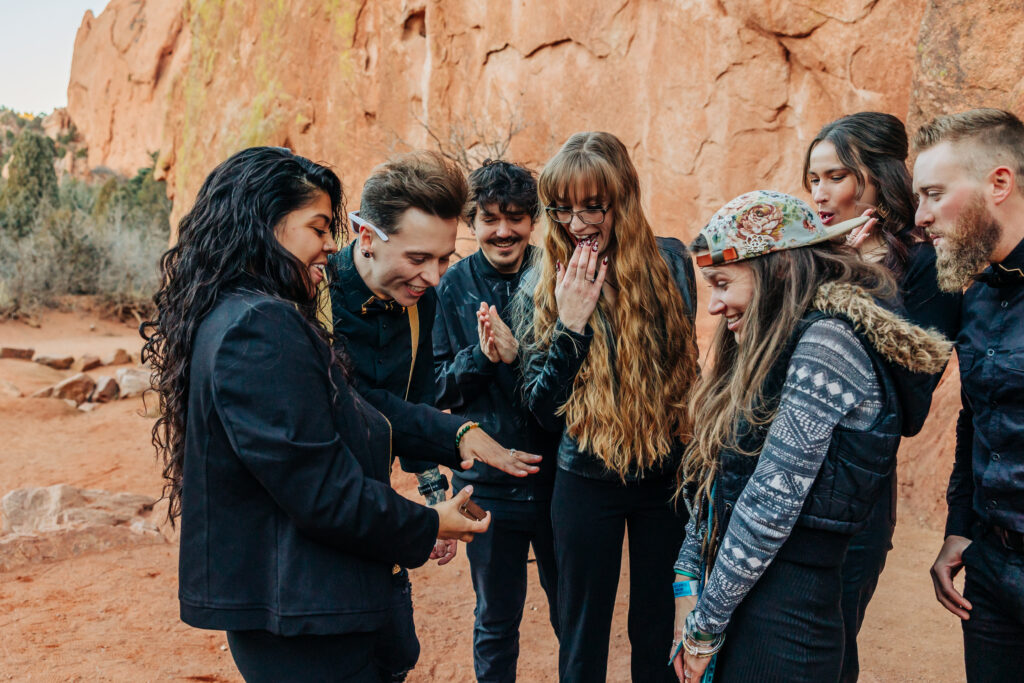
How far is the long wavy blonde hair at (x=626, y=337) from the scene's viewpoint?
2.47 m

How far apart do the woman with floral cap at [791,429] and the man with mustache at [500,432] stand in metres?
1.04

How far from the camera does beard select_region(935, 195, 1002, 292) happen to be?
6.44ft

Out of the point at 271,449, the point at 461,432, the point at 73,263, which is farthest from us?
the point at 73,263

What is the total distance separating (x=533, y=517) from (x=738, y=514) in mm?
1236

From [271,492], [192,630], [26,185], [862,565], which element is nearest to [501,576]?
[862,565]

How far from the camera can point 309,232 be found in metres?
1.69

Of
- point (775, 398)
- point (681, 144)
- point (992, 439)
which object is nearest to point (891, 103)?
point (681, 144)

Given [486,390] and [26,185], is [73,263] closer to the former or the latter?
[26,185]

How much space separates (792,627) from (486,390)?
1.47 m

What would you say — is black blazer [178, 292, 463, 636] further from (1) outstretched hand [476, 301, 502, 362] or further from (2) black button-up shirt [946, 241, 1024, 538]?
(2) black button-up shirt [946, 241, 1024, 538]

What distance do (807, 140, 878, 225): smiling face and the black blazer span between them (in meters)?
1.68

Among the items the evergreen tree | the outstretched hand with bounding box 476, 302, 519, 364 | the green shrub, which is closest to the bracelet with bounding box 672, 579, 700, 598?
the outstretched hand with bounding box 476, 302, 519, 364

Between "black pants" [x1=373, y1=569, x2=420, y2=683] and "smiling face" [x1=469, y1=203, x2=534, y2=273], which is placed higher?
"smiling face" [x1=469, y1=203, x2=534, y2=273]

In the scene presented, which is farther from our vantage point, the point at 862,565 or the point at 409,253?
the point at 409,253
